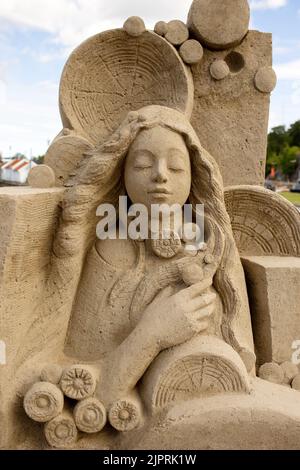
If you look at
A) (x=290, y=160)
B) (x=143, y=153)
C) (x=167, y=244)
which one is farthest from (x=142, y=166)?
(x=290, y=160)

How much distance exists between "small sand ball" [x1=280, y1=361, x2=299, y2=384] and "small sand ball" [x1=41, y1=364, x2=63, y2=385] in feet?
4.00

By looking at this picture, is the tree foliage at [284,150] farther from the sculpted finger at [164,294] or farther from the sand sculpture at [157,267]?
the sculpted finger at [164,294]

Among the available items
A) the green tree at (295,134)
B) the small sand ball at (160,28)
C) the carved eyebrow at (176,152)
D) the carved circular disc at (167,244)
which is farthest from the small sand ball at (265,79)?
the green tree at (295,134)

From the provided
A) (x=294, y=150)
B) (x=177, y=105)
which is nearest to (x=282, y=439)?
(x=177, y=105)

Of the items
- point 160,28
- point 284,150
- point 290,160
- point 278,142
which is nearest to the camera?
point 160,28

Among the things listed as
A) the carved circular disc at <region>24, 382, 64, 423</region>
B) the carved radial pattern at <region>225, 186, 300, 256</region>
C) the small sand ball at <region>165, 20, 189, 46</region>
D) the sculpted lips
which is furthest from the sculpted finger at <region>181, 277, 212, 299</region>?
the small sand ball at <region>165, 20, 189, 46</region>

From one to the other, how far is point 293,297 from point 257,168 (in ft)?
2.89

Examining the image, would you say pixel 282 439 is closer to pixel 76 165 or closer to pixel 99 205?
pixel 99 205

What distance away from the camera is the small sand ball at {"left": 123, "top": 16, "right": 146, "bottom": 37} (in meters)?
2.49

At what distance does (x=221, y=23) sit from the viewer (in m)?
2.63

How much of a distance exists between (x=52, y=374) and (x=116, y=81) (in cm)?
172

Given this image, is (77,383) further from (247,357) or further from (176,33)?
(176,33)

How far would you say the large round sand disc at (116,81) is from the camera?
2.57m

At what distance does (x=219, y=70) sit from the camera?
272 cm
